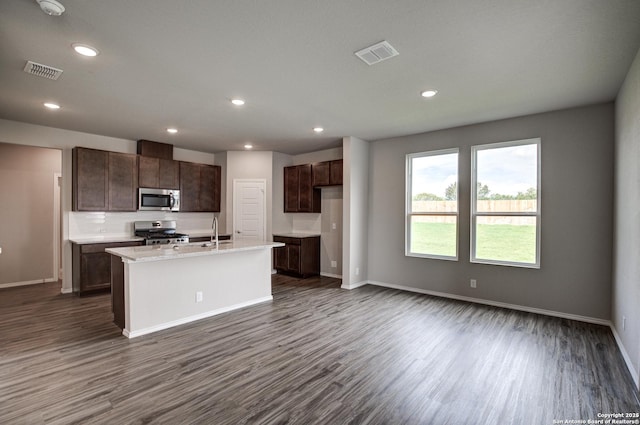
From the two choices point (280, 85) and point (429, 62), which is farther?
point (280, 85)

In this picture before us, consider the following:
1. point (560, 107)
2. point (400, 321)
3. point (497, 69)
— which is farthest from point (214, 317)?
point (560, 107)

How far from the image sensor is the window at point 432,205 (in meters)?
5.04

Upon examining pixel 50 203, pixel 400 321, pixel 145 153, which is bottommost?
pixel 400 321

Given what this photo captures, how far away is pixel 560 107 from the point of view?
3961 millimetres

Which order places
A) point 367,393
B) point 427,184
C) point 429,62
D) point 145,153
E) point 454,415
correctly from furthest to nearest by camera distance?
point 145,153, point 427,184, point 429,62, point 367,393, point 454,415

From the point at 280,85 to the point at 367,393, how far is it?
3002mm

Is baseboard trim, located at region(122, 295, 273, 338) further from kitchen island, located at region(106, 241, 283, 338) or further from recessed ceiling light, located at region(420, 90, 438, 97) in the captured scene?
recessed ceiling light, located at region(420, 90, 438, 97)

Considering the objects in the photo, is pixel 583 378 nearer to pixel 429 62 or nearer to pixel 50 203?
pixel 429 62

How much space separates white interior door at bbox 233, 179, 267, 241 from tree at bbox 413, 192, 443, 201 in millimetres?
3209

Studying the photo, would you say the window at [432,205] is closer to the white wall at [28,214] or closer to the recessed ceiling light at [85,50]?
the recessed ceiling light at [85,50]

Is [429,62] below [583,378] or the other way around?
the other way around

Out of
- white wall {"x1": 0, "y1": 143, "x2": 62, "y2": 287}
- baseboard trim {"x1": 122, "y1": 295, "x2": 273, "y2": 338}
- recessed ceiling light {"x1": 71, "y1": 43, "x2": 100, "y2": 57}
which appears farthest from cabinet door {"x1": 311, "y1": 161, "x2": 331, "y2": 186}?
white wall {"x1": 0, "y1": 143, "x2": 62, "y2": 287}

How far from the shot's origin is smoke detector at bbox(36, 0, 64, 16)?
6.35 ft

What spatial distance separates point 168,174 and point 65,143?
1628mm
